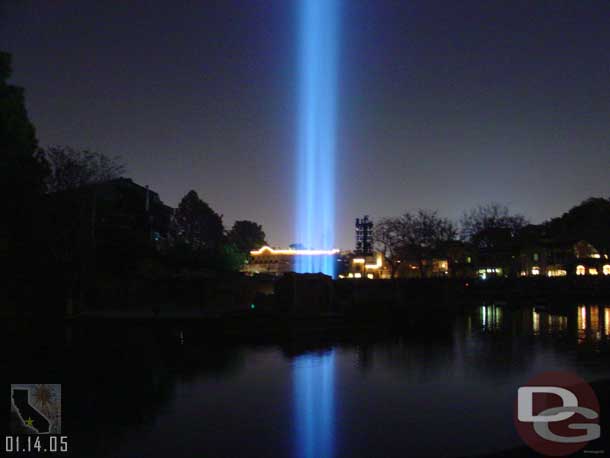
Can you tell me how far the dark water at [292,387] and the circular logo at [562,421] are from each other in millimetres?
1055

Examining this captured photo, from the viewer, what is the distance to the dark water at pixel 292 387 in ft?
39.4

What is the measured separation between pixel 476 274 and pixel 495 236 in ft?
55.3

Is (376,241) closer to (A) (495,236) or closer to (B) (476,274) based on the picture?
(A) (495,236)

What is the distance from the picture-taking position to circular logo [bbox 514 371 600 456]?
26.6 ft

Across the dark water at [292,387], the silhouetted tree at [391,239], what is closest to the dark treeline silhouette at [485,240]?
the silhouetted tree at [391,239]

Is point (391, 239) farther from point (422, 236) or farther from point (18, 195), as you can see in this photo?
point (18, 195)

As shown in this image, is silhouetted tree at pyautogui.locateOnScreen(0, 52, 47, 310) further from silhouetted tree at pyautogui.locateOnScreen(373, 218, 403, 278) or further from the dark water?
silhouetted tree at pyautogui.locateOnScreen(373, 218, 403, 278)

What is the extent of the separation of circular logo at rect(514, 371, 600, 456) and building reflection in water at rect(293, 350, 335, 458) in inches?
165

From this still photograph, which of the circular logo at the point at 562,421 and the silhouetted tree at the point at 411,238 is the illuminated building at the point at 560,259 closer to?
the silhouetted tree at the point at 411,238

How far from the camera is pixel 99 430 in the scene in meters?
12.5

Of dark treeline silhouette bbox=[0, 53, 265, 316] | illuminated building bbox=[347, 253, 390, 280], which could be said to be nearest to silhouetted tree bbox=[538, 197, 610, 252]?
illuminated building bbox=[347, 253, 390, 280]

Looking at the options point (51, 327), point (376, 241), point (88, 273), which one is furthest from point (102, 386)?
point (376, 241)

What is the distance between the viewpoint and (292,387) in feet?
60.3

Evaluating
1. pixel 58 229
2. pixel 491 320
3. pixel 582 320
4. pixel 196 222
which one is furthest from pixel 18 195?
pixel 196 222
